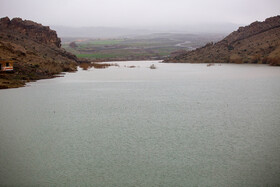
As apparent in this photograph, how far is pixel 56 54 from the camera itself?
179 ft

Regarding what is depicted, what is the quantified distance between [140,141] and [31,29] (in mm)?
52796

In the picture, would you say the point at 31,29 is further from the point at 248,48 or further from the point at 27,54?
the point at 248,48

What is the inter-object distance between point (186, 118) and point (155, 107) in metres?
3.41

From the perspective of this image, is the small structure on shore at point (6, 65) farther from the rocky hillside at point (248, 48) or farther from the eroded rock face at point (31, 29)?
the rocky hillside at point (248, 48)

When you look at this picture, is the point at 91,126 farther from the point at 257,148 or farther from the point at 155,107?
the point at 257,148

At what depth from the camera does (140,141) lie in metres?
12.9

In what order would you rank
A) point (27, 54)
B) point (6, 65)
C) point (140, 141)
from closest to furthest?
1. point (140, 141)
2. point (6, 65)
3. point (27, 54)

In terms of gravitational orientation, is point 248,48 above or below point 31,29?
below

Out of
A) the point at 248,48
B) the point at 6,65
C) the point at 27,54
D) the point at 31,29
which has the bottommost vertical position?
the point at 6,65

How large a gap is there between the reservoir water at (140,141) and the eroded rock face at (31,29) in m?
37.8

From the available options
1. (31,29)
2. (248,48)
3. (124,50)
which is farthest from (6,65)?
(124,50)

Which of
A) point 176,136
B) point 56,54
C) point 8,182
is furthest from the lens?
point 56,54

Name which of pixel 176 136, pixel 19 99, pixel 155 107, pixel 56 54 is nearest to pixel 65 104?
pixel 19 99

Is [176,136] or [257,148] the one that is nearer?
[257,148]
